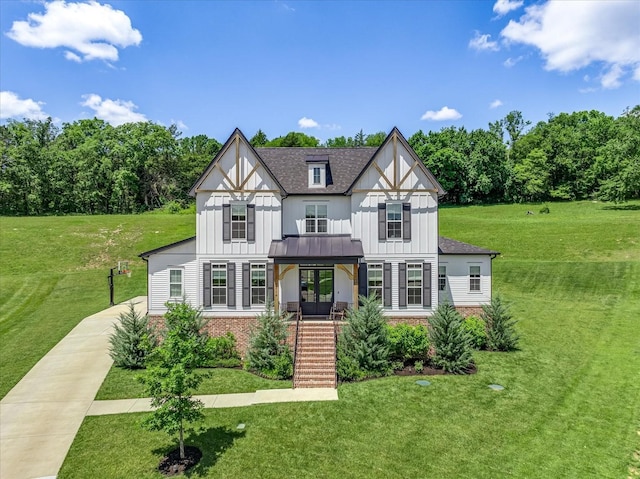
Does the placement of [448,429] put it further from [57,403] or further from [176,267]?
[176,267]

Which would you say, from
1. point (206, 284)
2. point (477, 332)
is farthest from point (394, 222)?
point (206, 284)

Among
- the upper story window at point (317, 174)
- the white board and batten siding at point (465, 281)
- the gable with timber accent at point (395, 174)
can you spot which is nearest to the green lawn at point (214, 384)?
the gable with timber accent at point (395, 174)

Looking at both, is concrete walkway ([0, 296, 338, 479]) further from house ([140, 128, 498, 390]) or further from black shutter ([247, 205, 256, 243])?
black shutter ([247, 205, 256, 243])

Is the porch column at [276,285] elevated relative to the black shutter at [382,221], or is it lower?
lower

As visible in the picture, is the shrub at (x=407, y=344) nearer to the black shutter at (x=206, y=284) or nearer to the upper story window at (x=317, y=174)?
the upper story window at (x=317, y=174)

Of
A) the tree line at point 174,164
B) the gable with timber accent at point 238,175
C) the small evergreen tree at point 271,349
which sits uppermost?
the tree line at point 174,164

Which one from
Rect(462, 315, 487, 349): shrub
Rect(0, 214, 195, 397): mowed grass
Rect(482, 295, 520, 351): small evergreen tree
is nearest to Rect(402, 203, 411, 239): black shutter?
Rect(462, 315, 487, 349): shrub

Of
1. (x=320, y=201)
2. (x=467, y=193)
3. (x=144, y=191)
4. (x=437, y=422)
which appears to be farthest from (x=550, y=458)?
(x=144, y=191)
